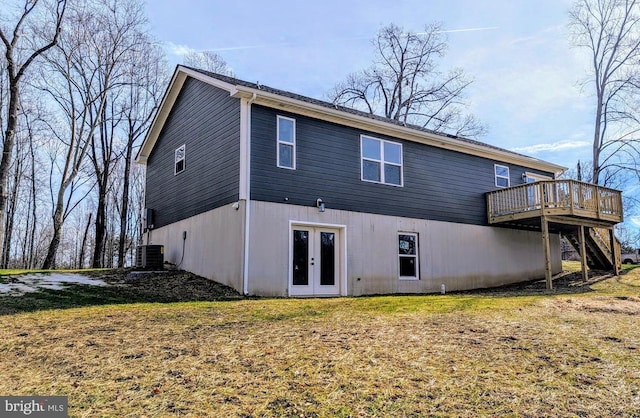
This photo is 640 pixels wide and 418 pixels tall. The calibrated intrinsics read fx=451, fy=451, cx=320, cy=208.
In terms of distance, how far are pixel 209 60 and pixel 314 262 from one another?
1912cm

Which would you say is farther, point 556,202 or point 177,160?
point 177,160

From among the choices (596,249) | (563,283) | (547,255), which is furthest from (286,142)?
(596,249)

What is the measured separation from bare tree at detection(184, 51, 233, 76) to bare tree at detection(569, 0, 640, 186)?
62.8 feet

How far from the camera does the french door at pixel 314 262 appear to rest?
10672 millimetres

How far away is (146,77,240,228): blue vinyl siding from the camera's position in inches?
428

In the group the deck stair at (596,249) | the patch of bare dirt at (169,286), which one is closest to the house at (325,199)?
the patch of bare dirt at (169,286)

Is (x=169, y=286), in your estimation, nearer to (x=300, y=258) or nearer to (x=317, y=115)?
(x=300, y=258)

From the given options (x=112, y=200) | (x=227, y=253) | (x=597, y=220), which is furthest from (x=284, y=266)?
(x=112, y=200)

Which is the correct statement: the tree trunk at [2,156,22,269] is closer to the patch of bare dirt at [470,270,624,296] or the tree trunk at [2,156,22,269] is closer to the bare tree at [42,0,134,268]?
the bare tree at [42,0,134,268]

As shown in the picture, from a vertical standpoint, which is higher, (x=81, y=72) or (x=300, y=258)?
(x=81, y=72)

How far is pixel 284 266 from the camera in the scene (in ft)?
34.2

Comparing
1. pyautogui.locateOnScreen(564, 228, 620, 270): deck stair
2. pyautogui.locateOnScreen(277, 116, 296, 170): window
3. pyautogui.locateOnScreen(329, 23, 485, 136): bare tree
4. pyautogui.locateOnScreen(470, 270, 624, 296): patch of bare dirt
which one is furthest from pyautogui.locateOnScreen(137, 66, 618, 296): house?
pyautogui.locateOnScreen(329, 23, 485, 136): bare tree

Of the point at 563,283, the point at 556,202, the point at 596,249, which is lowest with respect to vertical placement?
the point at 563,283

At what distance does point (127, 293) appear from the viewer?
372 inches
